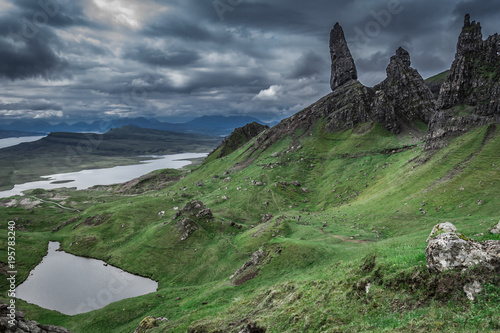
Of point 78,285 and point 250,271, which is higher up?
point 250,271

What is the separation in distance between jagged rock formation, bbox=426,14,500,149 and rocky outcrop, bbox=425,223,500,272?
315 ft

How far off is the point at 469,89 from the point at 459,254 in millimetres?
115412

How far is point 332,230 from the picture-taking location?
233ft

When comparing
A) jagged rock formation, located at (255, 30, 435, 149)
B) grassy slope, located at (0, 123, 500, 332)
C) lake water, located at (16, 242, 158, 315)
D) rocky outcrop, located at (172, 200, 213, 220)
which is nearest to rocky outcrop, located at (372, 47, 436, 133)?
jagged rock formation, located at (255, 30, 435, 149)

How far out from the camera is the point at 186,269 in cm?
8006

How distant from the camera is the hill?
64.9ft

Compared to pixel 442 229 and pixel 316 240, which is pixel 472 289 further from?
pixel 316 240

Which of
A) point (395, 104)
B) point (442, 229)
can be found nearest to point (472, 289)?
point (442, 229)

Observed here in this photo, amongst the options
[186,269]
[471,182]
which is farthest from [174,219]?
[471,182]

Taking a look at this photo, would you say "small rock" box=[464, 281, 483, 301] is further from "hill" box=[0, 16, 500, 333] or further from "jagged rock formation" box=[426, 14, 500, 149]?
"jagged rock formation" box=[426, 14, 500, 149]

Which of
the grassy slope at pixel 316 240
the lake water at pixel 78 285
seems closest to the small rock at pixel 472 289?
the grassy slope at pixel 316 240

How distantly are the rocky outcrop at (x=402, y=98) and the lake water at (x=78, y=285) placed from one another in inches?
6547

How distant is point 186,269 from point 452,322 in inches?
2980

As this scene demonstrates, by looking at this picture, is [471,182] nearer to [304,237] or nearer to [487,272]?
[304,237]
